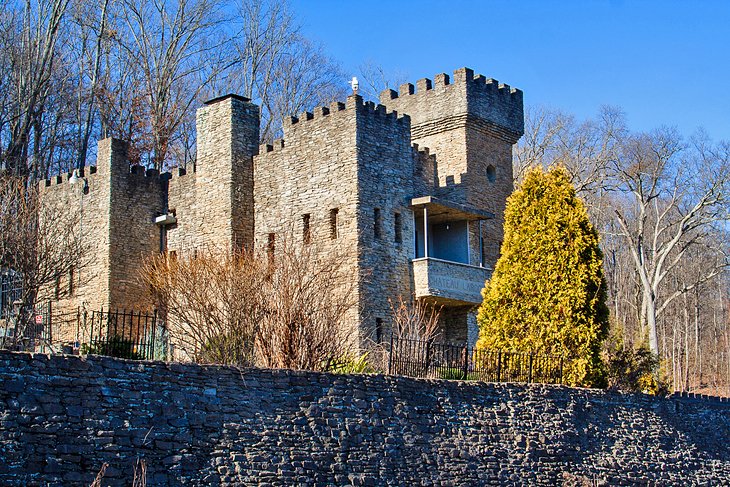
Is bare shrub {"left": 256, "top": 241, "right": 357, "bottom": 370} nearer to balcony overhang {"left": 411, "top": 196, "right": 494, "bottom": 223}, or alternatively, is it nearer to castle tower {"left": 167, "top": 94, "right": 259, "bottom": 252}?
balcony overhang {"left": 411, "top": 196, "right": 494, "bottom": 223}

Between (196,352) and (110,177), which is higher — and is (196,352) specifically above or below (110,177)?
below

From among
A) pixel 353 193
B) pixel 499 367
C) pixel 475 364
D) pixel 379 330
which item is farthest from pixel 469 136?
pixel 499 367

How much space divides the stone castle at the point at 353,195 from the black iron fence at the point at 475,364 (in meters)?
4.09

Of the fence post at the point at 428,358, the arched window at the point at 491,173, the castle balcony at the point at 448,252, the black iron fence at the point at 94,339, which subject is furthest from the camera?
the arched window at the point at 491,173

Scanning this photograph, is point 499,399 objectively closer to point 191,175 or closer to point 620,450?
point 620,450

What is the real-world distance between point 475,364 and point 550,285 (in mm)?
2346

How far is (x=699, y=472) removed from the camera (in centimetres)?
2045

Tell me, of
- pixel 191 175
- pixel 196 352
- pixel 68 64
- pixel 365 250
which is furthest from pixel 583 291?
pixel 68 64

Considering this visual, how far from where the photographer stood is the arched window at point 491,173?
28438 mm

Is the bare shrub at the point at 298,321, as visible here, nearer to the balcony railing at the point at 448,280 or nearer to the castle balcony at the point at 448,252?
the balcony railing at the point at 448,280

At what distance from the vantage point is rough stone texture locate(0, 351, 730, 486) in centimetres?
1241

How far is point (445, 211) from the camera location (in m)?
26.4

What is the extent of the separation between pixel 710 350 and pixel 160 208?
30.9 metres

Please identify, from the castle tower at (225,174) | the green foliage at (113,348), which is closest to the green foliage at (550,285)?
the green foliage at (113,348)
